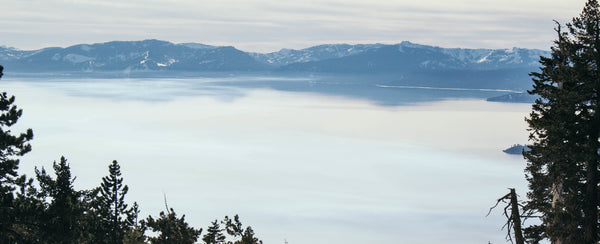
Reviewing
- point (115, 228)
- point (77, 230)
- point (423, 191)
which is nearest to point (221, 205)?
point (423, 191)

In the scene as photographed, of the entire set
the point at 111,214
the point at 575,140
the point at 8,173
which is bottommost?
the point at 111,214

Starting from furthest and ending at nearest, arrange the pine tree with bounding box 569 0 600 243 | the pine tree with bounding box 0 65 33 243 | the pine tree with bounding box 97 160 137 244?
1. the pine tree with bounding box 97 160 137 244
2. the pine tree with bounding box 0 65 33 243
3. the pine tree with bounding box 569 0 600 243

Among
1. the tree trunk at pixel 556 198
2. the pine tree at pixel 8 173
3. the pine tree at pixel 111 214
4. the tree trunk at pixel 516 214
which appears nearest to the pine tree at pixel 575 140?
the tree trunk at pixel 556 198

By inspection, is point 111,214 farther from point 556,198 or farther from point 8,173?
point 556,198

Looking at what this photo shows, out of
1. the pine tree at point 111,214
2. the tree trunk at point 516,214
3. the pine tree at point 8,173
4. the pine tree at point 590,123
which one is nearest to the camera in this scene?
the tree trunk at point 516,214

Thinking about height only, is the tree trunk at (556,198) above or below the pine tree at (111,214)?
above

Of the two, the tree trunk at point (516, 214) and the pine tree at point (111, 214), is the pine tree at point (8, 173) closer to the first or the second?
the pine tree at point (111, 214)

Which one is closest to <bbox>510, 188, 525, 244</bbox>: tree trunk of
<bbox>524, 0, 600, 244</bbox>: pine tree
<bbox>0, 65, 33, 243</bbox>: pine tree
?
<bbox>524, 0, 600, 244</bbox>: pine tree

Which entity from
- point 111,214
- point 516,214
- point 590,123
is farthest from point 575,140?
point 111,214

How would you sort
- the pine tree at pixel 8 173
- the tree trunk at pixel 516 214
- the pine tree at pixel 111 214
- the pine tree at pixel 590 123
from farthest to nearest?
the pine tree at pixel 111 214, the pine tree at pixel 8 173, the pine tree at pixel 590 123, the tree trunk at pixel 516 214

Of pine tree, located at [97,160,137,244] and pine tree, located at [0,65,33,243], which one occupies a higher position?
pine tree, located at [0,65,33,243]

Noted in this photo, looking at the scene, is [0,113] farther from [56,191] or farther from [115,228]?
[115,228]

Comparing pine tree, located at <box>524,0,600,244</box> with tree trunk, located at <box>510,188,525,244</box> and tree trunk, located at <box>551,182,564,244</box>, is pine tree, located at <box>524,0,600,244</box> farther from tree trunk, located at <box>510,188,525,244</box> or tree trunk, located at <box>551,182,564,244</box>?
tree trunk, located at <box>510,188,525,244</box>

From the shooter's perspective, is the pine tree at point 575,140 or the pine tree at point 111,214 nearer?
the pine tree at point 575,140
